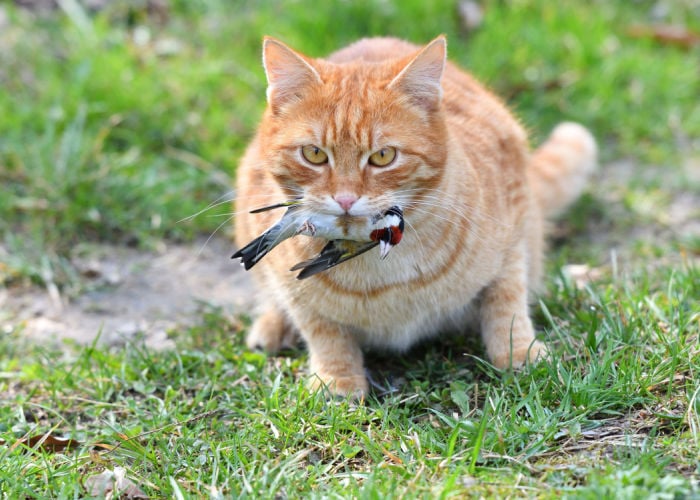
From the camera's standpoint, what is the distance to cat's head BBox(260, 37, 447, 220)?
8.91ft

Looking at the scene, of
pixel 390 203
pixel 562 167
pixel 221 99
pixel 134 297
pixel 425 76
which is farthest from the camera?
pixel 221 99

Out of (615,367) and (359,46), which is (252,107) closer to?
(359,46)

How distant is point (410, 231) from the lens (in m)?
2.93

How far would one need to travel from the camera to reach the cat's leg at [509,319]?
10.1ft

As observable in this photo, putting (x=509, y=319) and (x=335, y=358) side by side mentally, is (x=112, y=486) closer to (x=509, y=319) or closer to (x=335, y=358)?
(x=335, y=358)

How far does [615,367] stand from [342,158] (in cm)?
115

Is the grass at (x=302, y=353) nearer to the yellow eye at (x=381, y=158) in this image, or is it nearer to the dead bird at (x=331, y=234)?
the dead bird at (x=331, y=234)

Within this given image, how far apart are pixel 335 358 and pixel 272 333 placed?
1.63ft

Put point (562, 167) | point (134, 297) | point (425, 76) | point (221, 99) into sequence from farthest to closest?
1. point (221, 99)
2. point (562, 167)
3. point (134, 297)
4. point (425, 76)

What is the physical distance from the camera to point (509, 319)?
3184 millimetres

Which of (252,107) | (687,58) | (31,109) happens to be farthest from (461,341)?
(687,58)

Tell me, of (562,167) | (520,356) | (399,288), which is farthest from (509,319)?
(562,167)

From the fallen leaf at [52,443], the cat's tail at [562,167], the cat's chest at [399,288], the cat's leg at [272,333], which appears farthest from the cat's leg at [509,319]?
the fallen leaf at [52,443]

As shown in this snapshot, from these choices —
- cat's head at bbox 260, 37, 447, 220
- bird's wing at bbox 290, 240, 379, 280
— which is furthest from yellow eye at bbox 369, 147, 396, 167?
bird's wing at bbox 290, 240, 379, 280
